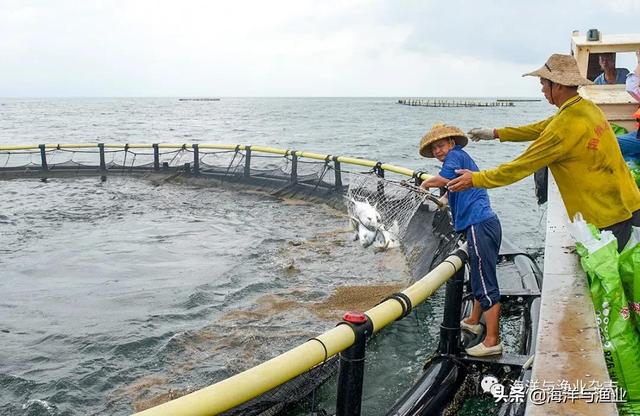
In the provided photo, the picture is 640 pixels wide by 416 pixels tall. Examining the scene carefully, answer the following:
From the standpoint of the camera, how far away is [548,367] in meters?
2.89

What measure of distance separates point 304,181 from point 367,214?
16.8 ft

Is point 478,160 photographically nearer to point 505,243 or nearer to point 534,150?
point 505,243

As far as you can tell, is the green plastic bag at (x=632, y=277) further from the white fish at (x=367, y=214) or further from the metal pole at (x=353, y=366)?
the white fish at (x=367, y=214)

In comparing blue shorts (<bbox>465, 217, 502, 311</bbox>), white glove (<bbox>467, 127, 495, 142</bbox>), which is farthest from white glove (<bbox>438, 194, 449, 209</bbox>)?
blue shorts (<bbox>465, 217, 502, 311</bbox>)

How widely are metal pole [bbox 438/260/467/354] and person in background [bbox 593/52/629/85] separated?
6828 mm

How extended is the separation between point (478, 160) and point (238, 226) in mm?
22023

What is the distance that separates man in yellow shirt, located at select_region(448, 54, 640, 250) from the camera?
12.4 ft

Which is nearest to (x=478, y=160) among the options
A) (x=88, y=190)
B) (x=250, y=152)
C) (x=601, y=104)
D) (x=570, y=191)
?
(x=250, y=152)

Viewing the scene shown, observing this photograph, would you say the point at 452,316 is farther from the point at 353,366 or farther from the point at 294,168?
the point at 294,168

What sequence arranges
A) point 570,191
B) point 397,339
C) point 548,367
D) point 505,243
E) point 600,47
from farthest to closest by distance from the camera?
point 600,47
point 505,243
point 397,339
point 570,191
point 548,367

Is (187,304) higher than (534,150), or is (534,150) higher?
(534,150)

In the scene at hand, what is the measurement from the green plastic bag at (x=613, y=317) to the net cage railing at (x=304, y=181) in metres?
1.56

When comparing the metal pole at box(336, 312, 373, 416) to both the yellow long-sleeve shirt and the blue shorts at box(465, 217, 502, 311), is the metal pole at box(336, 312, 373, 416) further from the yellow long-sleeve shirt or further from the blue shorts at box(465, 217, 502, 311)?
the blue shorts at box(465, 217, 502, 311)

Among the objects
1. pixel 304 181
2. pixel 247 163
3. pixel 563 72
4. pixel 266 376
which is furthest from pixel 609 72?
pixel 247 163
